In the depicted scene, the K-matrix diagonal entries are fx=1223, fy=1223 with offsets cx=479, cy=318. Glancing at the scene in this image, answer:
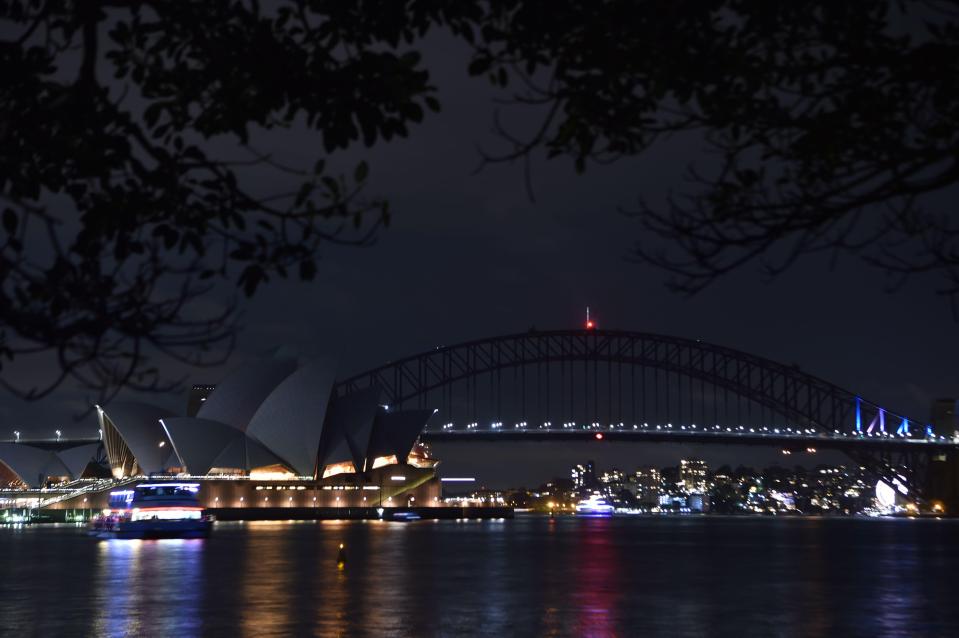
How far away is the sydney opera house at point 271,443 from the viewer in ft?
388

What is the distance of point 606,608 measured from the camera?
82.1 feet

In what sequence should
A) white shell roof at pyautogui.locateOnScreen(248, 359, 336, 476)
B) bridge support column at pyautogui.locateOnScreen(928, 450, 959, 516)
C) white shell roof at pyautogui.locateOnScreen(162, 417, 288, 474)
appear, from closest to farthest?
1. white shell roof at pyautogui.locateOnScreen(248, 359, 336, 476)
2. white shell roof at pyautogui.locateOnScreen(162, 417, 288, 474)
3. bridge support column at pyautogui.locateOnScreen(928, 450, 959, 516)

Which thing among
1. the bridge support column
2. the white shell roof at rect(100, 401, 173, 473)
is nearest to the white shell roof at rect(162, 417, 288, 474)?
the white shell roof at rect(100, 401, 173, 473)

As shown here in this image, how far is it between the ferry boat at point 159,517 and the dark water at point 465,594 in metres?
16.6

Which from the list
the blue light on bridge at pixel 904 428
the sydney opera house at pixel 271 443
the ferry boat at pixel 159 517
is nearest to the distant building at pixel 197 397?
the sydney opera house at pixel 271 443

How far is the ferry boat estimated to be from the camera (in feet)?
227

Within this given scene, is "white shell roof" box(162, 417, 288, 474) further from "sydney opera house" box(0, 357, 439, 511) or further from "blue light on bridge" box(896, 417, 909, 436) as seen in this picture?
"blue light on bridge" box(896, 417, 909, 436)

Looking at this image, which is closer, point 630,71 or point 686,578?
point 630,71

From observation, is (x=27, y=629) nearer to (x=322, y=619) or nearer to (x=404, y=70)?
(x=322, y=619)

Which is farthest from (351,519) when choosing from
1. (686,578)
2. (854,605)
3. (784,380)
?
(854,605)

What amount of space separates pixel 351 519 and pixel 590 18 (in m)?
126

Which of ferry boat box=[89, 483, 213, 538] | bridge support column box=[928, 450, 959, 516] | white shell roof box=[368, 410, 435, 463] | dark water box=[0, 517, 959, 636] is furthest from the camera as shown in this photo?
bridge support column box=[928, 450, 959, 516]

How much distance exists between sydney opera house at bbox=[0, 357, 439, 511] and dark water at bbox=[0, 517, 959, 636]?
66048 millimetres

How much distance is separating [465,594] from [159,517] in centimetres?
4512
